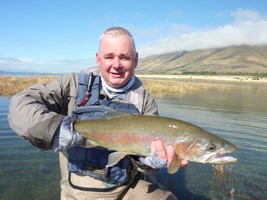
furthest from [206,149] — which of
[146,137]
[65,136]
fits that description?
[65,136]

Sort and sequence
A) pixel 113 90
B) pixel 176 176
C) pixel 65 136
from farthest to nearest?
pixel 176 176
pixel 113 90
pixel 65 136

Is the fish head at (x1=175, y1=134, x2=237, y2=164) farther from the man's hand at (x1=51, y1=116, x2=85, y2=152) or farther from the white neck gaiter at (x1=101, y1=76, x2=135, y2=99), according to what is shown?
the man's hand at (x1=51, y1=116, x2=85, y2=152)

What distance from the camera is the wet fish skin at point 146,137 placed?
13.5 feet

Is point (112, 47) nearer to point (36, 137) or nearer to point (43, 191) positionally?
point (36, 137)

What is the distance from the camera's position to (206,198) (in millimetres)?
7613

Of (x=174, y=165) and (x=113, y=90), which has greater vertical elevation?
(x=113, y=90)

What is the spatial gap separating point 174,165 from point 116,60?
169 centimetres

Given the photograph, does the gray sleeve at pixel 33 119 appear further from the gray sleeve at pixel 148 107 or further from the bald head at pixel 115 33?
the gray sleeve at pixel 148 107

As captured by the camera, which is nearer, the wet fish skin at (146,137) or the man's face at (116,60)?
the wet fish skin at (146,137)

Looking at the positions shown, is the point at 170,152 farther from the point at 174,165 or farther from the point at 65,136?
the point at 65,136

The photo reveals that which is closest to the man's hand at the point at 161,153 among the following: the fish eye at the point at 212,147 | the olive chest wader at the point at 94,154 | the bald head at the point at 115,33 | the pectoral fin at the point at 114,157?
the pectoral fin at the point at 114,157

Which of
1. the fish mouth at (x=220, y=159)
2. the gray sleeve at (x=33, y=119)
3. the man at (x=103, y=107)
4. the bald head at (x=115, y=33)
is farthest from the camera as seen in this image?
the bald head at (x=115, y=33)

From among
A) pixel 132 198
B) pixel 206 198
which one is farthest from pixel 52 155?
pixel 132 198

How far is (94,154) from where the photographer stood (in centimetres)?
455
